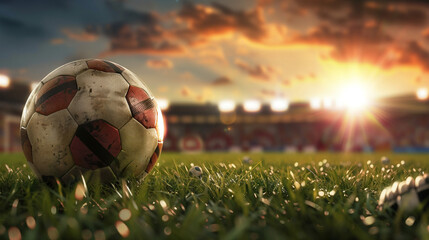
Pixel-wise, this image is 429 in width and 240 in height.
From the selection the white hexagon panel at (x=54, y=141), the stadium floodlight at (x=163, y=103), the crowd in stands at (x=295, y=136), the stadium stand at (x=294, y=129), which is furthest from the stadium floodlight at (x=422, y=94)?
the white hexagon panel at (x=54, y=141)

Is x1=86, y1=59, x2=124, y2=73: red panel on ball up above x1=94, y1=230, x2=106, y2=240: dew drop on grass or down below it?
above

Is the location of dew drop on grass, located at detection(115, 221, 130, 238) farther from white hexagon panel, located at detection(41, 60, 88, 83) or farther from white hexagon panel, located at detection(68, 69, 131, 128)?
white hexagon panel, located at detection(41, 60, 88, 83)

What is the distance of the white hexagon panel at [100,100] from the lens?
206 cm

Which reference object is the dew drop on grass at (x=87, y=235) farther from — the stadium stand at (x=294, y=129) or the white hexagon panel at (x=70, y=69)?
the stadium stand at (x=294, y=129)

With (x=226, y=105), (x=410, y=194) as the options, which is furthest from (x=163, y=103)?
(x=410, y=194)

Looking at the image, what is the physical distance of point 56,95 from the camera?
212 centimetres

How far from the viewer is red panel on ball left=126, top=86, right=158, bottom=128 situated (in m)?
2.26

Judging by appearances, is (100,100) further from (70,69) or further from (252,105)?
(252,105)

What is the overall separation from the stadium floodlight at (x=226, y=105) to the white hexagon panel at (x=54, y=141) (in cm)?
2776

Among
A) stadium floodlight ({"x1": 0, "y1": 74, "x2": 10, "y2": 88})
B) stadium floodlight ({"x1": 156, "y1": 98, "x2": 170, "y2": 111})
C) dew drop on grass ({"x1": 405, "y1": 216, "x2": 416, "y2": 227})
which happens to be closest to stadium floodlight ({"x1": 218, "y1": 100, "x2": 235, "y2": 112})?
stadium floodlight ({"x1": 156, "y1": 98, "x2": 170, "y2": 111})

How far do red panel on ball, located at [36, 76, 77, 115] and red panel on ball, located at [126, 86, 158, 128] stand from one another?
373mm

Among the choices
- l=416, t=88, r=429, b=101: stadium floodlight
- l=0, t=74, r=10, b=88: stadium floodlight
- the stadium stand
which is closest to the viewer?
l=0, t=74, r=10, b=88: stadium floodlight

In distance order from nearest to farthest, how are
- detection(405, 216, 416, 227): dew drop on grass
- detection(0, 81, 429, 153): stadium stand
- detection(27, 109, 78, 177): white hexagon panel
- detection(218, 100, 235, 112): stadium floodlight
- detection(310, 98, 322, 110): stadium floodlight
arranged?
1. detection(405, 216, 416, 227): dew drop on grass
2. detection(27, 109, 78, 177): white hexagon panel
3. detection(310, 98, 322, 110): stadium floodlight
4. detection(218, 100, 235, 112): stadium floodlight
5. detection(0, 81, 429, 153): stadium stand

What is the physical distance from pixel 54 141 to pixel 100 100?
0.39 metres
